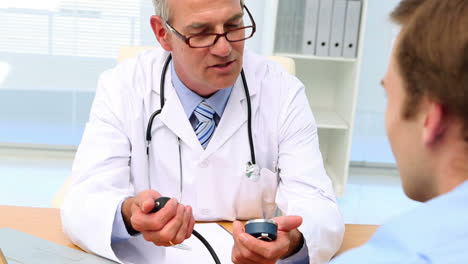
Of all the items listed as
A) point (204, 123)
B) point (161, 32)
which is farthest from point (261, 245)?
point (161, 32)

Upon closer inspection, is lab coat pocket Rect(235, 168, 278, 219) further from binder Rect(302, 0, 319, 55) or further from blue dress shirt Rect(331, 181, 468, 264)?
binder Rect(302, 0, 319, 55)

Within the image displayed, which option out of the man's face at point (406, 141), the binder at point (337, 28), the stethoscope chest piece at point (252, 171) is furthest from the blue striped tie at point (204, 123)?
the binder at point (337, 28)

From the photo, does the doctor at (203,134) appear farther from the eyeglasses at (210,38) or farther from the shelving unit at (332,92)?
the shelving unit at (332,92)

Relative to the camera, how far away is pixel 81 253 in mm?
1254

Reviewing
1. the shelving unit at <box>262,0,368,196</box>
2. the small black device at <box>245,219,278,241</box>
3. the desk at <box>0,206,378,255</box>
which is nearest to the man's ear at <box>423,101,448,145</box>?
the small black device at <box>245,219,278,241</box>

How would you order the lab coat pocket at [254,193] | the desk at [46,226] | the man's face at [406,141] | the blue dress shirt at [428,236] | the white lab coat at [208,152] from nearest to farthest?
1. the blue dress shirt at [428,236]
2. the man's face at [406,141]
3. the desk at [46,226]
4. the white lab coat at [208,152]
5. the lab coat pocket at [254,193]

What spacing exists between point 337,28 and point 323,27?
0.22ft

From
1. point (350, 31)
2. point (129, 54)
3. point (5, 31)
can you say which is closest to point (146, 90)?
point (129, 54)

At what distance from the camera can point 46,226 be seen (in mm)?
1353

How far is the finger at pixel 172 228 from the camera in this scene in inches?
46.1

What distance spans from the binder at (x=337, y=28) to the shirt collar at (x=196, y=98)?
1.47 m

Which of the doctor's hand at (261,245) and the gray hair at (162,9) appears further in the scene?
the gray hair at (162,9)

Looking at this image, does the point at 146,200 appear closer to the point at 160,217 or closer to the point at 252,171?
the point at 160,217

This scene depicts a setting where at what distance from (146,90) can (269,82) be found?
1.11 ft
